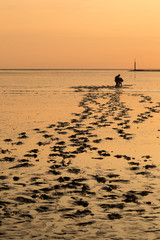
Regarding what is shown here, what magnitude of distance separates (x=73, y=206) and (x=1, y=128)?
544 inches

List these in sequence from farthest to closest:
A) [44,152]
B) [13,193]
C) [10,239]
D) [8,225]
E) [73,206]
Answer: [44,152] < [13,193] < [73,206] < [8,225] < [10,239]

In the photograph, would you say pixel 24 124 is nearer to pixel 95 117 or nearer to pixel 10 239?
pixel 95 117

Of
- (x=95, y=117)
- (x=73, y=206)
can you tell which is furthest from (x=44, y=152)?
(x=95, y=117)

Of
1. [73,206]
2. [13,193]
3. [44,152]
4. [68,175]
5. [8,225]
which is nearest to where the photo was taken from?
[8,225]

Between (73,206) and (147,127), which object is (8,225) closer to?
(73,206)

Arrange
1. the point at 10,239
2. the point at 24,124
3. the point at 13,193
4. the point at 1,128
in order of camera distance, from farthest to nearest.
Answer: the point at 24,124 → the point at 1,128 → the point at 13,193 → the point at 10,239

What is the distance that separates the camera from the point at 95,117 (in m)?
27.9

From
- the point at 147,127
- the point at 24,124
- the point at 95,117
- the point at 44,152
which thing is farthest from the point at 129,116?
the point at 44,152

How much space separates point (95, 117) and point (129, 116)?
266 cm

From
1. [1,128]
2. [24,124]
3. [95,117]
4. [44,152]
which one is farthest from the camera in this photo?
[95,117]

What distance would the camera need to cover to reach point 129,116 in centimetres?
2886

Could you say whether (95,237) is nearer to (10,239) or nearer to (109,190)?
(10,239)

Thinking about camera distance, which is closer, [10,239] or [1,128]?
[10,239]

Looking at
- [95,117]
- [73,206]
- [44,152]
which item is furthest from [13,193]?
[95,117]
